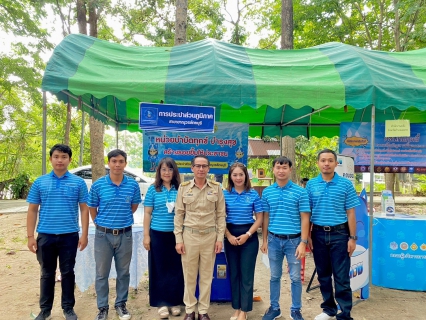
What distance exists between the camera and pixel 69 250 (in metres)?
3.03

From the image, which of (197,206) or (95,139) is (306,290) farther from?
(95,139)

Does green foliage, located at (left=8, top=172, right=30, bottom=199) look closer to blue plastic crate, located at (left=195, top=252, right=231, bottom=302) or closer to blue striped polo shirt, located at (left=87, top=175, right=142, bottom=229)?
blue striped polo shirt, located at (left=87, top=175, right=142, bottom=229)

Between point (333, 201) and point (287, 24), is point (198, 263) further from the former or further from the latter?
point (287, 24)

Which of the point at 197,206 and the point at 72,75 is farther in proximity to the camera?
the point at 72,75

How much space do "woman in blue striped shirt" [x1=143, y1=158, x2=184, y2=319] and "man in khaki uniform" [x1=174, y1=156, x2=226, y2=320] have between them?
21 centimetres

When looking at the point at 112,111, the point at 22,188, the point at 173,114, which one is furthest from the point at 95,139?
the point at 22,188

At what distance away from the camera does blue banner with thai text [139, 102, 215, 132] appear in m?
3.56

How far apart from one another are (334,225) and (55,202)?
2.57 meters

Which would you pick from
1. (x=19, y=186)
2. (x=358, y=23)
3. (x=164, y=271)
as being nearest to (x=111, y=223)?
(x=164, y=271)

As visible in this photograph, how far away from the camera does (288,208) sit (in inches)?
118

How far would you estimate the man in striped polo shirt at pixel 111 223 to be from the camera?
3.11m

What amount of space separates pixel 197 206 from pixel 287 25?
5.81 metres

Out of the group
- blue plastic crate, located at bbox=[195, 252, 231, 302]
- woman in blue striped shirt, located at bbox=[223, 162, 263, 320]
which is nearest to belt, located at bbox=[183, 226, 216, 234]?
woman in blue striped shirt, located at bbox=[223, 162, 263, 320]

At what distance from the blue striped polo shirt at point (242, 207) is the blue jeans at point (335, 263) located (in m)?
0.63
